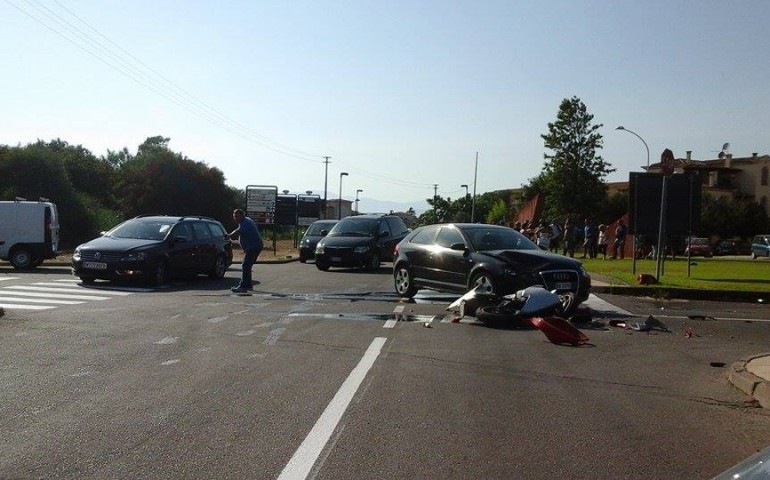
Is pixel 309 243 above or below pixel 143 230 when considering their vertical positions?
below

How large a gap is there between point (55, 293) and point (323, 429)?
38.5ft

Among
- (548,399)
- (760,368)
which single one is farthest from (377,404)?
(760,368)

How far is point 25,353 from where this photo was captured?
29.8 ft

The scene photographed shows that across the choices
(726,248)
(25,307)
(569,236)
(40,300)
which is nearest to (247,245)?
(40,300)

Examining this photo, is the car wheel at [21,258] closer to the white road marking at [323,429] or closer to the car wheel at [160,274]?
the car wheel at [160,274]

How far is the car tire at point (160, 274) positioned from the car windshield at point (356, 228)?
8232 mm

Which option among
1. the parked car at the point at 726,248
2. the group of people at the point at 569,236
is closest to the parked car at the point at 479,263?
the group of people at the point at 569,236

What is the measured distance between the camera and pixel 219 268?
21609mm

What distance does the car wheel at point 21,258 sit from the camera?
909 inches

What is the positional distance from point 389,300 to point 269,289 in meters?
3.28

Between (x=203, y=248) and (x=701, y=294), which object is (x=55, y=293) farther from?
(x=701, y=294)

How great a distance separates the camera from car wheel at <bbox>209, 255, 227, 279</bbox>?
2138cm

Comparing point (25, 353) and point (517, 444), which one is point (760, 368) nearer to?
point (517, 444)

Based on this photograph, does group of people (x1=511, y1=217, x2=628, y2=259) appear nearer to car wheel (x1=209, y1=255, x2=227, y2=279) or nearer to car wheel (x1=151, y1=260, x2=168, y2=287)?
car wheel (x1=209, y1=255, x2=227, y2=279)
